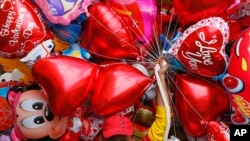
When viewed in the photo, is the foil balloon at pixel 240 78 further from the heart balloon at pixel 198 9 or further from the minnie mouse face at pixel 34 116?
the minnie mouse face at pixel 34 116

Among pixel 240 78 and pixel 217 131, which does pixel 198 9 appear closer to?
pixel 240 78

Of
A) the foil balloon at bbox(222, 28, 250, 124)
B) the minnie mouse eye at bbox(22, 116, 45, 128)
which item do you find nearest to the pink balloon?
the foil balloon at bbox(222, 28, 250, 124)

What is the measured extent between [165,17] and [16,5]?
42cm

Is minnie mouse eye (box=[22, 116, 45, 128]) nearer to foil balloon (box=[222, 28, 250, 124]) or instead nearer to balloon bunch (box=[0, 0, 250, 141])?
balloon bunch (box=[0, 0, 250, 141])

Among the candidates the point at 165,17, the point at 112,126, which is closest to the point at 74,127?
the point at 112,126

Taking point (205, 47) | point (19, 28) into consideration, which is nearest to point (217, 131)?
point (205, 47)

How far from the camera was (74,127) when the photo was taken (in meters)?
1.34

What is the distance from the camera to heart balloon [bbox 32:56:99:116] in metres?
1.25

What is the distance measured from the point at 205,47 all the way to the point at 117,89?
0.25 meters

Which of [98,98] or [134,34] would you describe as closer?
[98,98]

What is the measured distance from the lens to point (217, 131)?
49.3 inches

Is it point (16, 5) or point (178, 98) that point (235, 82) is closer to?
point (178, 98)

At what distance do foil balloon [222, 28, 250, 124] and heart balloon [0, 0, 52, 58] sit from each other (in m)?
0.52

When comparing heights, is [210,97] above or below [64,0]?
below
